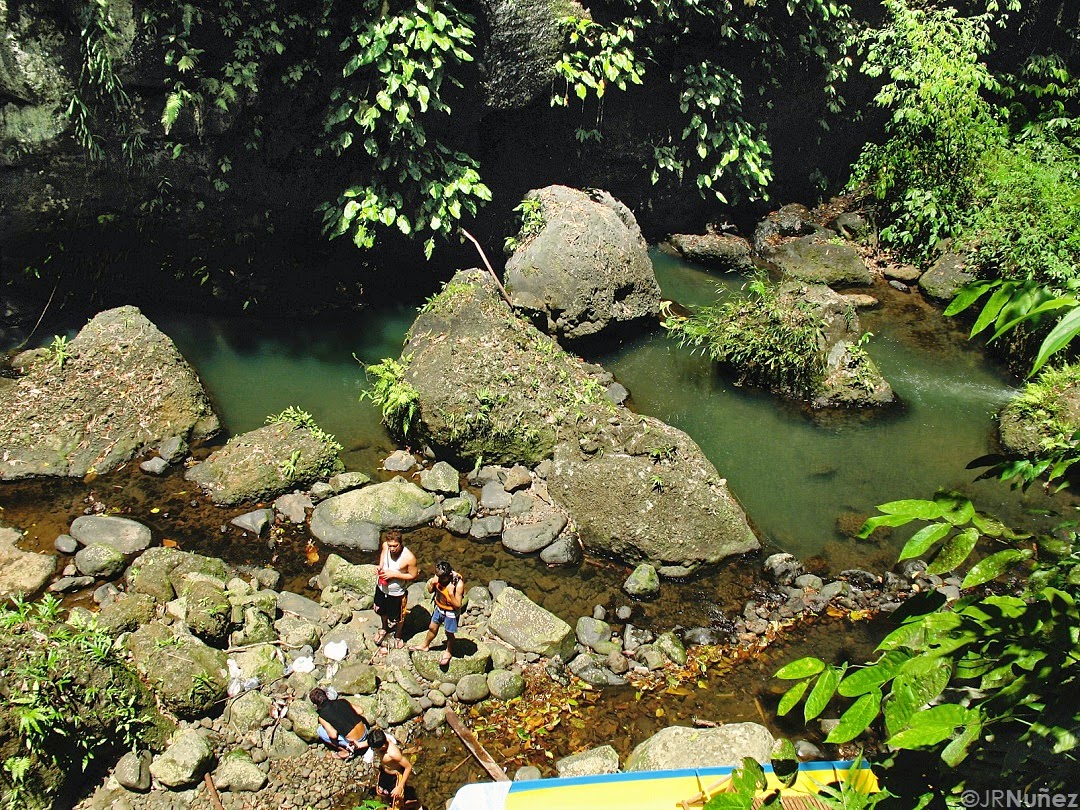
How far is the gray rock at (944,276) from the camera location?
14414 mm

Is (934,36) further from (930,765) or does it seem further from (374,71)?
(930,765)

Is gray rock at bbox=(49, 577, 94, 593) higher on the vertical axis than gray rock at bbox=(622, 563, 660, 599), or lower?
lower

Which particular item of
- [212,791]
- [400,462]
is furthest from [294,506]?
[212,791]

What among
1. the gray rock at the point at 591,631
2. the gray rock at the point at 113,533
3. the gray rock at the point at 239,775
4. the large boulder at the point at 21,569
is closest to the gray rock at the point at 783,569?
the gray rock at the point at 591,631

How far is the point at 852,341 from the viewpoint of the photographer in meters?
12.8

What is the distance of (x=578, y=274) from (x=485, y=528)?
4.65m

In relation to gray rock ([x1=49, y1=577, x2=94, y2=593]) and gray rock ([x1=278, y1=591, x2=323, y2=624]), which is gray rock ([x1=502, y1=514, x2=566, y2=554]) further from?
gray rock ([x1=49, y1=577, x2=94, y2=593])

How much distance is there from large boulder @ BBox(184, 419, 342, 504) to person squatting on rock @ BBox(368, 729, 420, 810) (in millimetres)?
4033

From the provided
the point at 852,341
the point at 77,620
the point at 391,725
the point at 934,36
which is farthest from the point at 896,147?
the point at 77,620

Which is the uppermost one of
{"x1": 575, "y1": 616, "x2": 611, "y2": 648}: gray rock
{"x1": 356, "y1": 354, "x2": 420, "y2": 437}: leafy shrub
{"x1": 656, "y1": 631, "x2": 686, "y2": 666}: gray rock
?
{"x1": 356, "y1": 354, "x2": 420, "y2": 437}: leafy shrub

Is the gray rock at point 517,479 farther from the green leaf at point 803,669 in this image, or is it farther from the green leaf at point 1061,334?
the green leaf at point 1061,334

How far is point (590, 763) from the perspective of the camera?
7164mm

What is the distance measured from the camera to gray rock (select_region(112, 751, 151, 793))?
666 centimetres

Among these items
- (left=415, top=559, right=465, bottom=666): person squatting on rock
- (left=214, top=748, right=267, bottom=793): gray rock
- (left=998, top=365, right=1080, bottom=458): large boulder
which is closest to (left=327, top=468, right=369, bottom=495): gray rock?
(left=415, top=559, right=465, bottom=666): person squatting on rock
